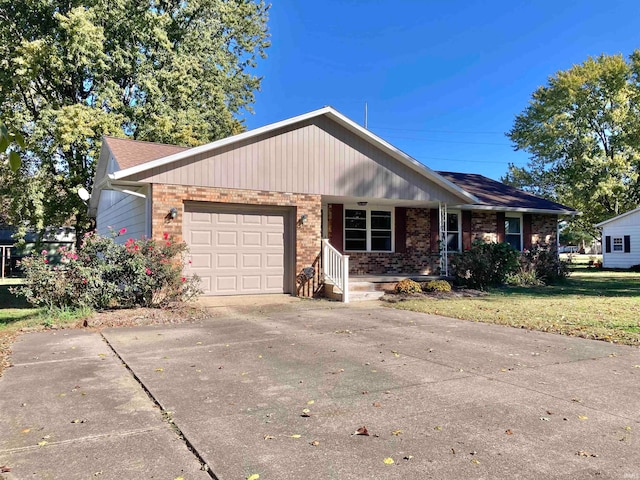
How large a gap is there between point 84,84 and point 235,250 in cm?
1425

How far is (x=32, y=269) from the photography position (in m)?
8.56

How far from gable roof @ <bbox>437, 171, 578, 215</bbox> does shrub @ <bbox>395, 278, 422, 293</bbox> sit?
4.42 m

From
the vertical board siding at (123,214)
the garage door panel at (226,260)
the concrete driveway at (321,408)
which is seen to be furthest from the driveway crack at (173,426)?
the garage door panel at (226,260)

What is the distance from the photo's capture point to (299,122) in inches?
484

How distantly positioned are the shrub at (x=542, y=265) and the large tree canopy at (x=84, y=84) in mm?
14325

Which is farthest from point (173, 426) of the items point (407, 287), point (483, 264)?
point (483, 264)

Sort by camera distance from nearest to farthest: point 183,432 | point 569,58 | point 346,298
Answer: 1. point 183,432
2. point 346,298
3. point 569,58

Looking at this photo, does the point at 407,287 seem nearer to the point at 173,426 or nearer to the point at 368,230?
the point at 368,230

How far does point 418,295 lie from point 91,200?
14065 mm

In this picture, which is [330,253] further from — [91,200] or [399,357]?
[91,200]

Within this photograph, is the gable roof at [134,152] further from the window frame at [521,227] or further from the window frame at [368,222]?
the window frame at [521,227]

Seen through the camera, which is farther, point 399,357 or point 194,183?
point 194,183

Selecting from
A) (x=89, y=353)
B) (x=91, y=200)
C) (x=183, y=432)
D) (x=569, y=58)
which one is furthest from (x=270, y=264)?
(x=569, y=58)

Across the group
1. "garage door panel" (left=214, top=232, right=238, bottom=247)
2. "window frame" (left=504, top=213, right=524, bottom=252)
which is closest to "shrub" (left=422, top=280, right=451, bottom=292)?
"window frame" (left=504, top=213, right=524, bottom=252)
